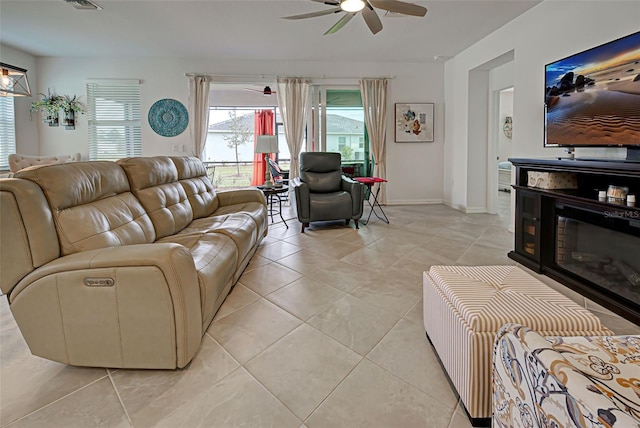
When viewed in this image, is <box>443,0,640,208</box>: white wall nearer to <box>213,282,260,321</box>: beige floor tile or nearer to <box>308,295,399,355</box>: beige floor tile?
<box>308,295,399,355</box>: beige floor tile

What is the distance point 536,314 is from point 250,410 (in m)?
1.19

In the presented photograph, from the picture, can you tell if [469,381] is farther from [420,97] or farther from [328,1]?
[420,97]

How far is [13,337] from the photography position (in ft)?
6.48

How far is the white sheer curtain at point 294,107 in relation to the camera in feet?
19.4

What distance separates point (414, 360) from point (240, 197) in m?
2.78

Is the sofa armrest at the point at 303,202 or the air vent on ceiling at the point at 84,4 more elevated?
the air vent on ceiling at the point at 84,4

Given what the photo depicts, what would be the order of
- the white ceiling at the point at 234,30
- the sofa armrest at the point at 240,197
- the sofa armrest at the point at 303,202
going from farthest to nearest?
the sofa armrest at the point at 303,202, the sofa armrest at the point at 240,197, the white ceiling at the point at 234,30

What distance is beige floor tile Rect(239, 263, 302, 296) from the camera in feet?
8.68

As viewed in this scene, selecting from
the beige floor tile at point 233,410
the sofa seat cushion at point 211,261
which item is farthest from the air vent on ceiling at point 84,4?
the beige floor tile at point 233,410

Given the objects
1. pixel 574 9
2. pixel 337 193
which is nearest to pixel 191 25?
pixel 337 193

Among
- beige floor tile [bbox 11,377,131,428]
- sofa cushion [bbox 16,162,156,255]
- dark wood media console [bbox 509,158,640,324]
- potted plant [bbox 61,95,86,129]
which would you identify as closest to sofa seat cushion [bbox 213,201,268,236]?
sofa cushion [bbox 16,162,156,255]

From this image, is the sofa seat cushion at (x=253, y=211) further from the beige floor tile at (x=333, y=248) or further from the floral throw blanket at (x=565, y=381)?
the floral throw blanket at (x=565, y=381)

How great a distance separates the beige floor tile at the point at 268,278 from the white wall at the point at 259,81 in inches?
150

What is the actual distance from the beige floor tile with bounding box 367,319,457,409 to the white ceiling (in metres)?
3.49
